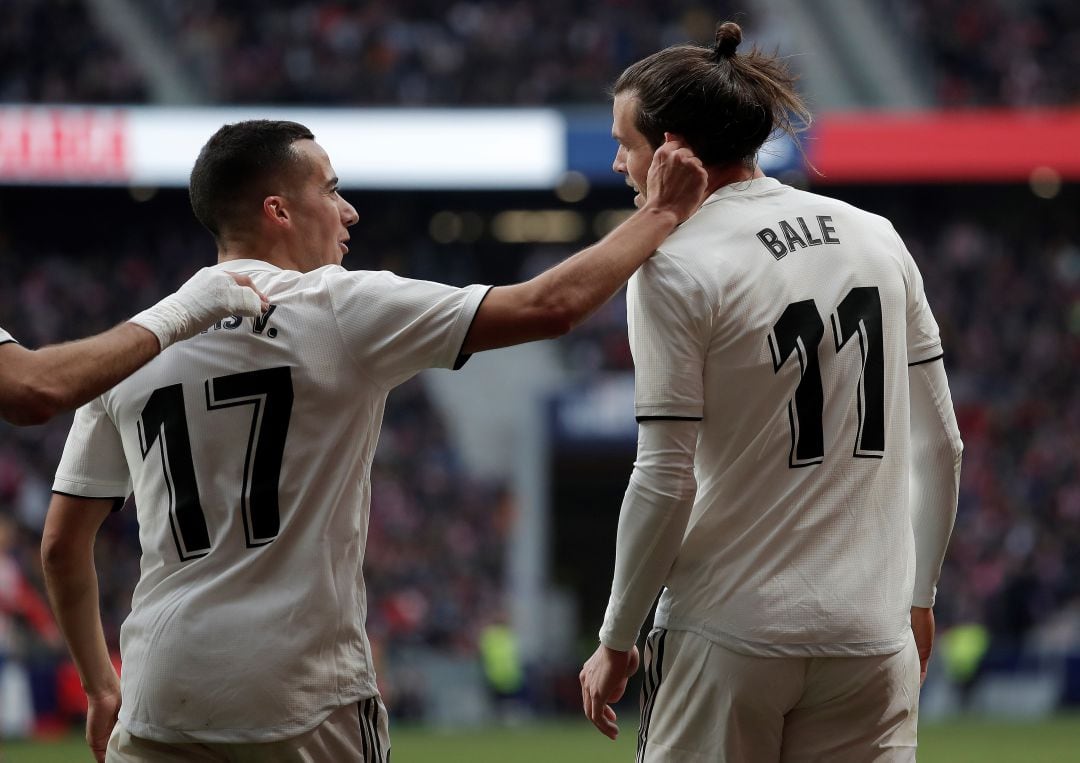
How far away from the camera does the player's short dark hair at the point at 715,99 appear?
2.84 meters

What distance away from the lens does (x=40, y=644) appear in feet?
46.0

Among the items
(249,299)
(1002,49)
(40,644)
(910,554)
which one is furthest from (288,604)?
(1002,49)

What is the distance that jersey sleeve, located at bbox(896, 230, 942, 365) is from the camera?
295 centimetres

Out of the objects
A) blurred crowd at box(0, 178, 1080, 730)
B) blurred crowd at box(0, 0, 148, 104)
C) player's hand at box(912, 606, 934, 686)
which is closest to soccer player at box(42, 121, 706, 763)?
player's hand at box(912, 606, 934, 686)

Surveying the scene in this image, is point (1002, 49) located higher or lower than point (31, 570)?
higher

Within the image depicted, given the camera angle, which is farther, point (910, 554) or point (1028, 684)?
point (1028, 684)

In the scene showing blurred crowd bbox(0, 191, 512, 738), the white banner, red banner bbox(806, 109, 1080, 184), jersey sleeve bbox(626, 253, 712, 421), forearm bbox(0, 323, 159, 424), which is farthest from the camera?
red banner bbox(806, 109, 1080, 184)

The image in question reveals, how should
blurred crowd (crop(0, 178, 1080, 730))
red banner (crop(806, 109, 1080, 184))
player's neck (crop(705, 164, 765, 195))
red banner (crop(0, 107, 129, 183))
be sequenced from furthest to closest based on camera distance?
red banner (crop(806, 109, 1080, 184)), red banner (crop(0, 107, 129, 183)), blurred crowd (crop(0, 178, 1080, 730)), player's neck (crop(705, 164, 765, 195))

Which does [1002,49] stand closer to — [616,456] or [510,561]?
[616,456]

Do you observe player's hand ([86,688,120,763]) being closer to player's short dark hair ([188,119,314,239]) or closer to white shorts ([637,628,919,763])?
player's short dark hair ([188,119,314,239])

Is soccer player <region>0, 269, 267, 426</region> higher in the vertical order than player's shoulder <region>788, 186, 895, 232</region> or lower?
lower

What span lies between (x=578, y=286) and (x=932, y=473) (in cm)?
94

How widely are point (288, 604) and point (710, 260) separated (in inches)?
41.7

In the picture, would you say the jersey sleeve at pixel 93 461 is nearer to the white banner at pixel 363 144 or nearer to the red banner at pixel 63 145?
the white banner at pixel 363 144
